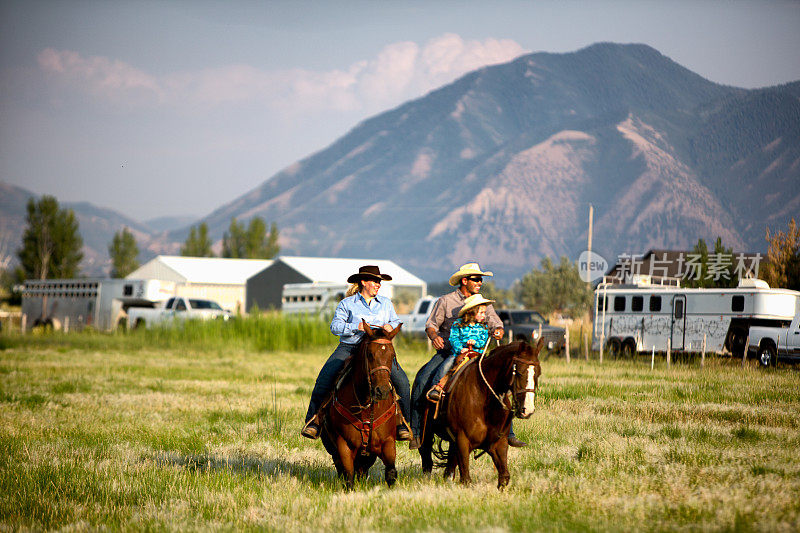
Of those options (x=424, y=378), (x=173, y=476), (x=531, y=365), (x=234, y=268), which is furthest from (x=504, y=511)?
(x=234, y=268)

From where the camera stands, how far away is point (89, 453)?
11.4 meters

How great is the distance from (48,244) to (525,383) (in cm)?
9220

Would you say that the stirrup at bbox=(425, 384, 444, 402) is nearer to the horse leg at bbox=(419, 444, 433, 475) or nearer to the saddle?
the saddle

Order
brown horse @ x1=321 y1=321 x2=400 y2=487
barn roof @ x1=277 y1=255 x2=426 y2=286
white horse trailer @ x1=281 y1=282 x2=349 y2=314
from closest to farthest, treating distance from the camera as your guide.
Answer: brown horse @ x1=321 y1=321 x2=400 y2=487 < white horse trailer @ x1=281 y1=282 x2=349 y2=314 < barn roof @ x1=277 y1=255 x2=426 y2=286

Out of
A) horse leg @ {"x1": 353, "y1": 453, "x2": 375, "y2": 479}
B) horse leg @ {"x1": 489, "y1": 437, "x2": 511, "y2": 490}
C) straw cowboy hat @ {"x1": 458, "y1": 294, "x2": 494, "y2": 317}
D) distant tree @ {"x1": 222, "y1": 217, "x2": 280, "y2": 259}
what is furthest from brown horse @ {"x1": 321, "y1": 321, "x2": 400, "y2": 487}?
distant tree @ {"x1": 222, "y1": 217, "x2": 280, "y2": 259}

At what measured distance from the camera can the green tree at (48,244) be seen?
9100 centimetres

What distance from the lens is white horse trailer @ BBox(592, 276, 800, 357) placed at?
91.2 feet

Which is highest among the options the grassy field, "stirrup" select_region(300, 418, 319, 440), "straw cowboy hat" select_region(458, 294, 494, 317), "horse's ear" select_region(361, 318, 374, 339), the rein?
"straw cowboy hat" select_region(458, 294, 494, 317)

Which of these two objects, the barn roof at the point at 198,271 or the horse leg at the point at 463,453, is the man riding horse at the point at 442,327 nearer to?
the horse leg at the point at 463,453

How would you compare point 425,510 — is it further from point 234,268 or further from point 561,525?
point 234,268

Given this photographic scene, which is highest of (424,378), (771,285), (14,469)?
(771,285)

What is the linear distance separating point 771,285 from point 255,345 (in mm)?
20775

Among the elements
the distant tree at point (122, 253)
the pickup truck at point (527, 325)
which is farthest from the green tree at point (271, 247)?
the pickup truck at point (527, 325)

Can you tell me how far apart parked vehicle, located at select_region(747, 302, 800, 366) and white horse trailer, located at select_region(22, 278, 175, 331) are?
104 feet
